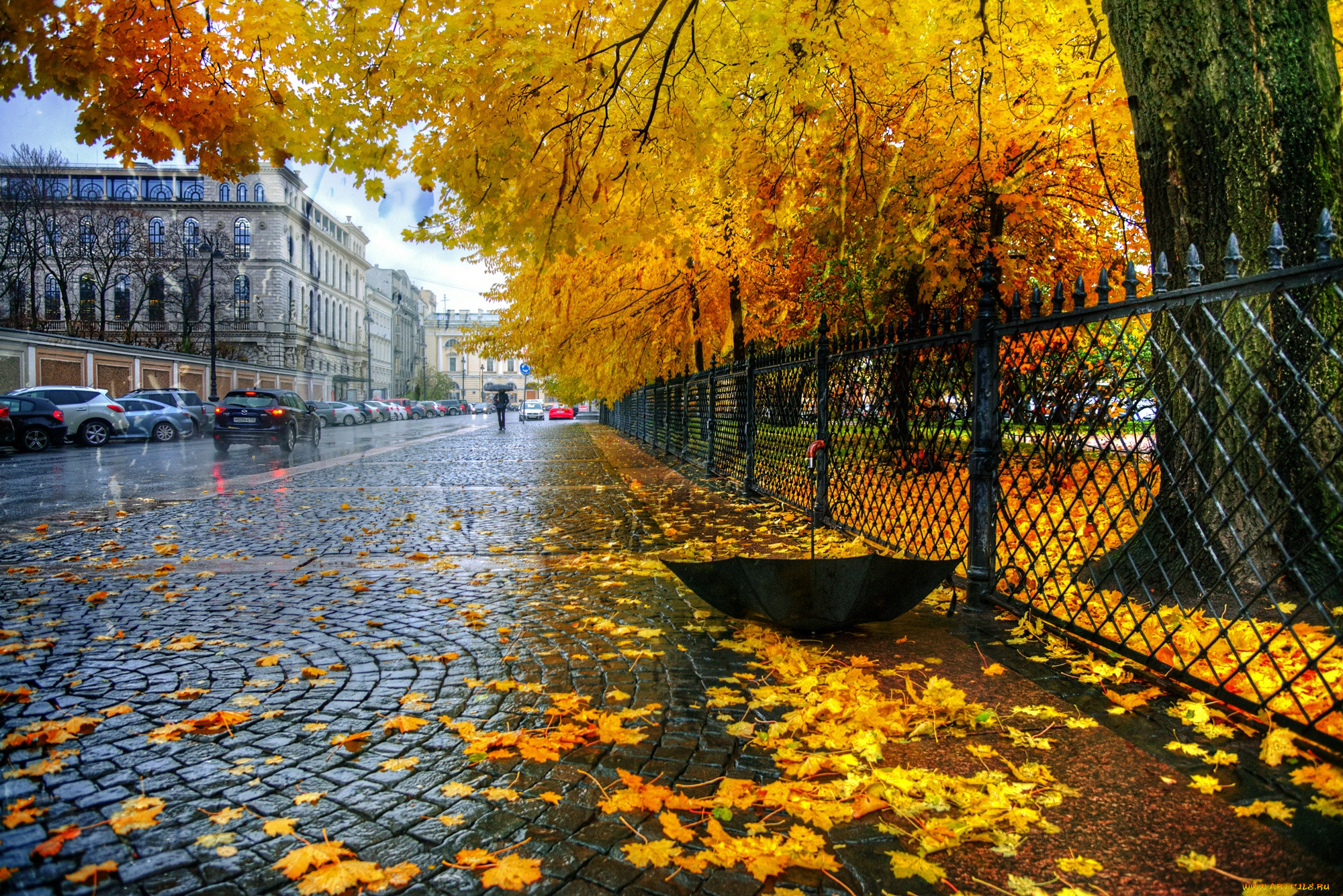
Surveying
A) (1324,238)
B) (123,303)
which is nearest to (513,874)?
(1324,238)

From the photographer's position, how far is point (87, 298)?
164 feet

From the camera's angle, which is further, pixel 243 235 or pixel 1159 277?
pixel 243 235

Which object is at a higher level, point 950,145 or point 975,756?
point 950,145

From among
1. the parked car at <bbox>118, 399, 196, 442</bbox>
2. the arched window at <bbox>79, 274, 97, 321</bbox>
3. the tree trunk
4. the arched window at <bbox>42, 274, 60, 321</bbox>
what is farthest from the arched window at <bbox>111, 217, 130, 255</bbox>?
the tree trunk

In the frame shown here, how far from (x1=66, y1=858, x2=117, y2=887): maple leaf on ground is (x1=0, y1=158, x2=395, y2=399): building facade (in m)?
33.9

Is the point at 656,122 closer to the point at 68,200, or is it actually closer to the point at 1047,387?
the point at 1047,387

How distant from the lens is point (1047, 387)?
440cm

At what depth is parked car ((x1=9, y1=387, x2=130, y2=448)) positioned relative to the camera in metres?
23.1

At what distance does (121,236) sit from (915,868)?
2119 inches

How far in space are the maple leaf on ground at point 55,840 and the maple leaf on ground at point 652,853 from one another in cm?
155

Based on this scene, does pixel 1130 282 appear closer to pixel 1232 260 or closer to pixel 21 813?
pixel 1232 260

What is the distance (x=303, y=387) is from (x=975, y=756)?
227ft

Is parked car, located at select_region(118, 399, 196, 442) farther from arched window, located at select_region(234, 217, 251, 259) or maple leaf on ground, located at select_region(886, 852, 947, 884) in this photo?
arched window, located at select_region(234, 217, 251, 259)

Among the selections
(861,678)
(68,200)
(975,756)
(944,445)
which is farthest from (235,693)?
(68,200)
